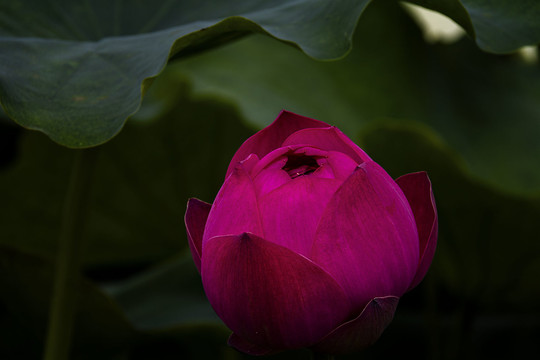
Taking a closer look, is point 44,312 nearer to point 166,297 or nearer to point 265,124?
point 166,297

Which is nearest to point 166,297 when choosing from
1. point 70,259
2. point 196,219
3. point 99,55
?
point 70,259

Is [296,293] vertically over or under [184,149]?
over

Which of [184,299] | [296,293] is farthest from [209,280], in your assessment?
[184,299]

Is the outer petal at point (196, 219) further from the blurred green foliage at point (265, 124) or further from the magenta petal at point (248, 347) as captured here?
the blurred green foliage at point (265, 124)

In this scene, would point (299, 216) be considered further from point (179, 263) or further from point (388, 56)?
point (388, 56)

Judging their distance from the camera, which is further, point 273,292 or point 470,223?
point 470,223

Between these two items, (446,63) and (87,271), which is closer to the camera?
(446,63)
